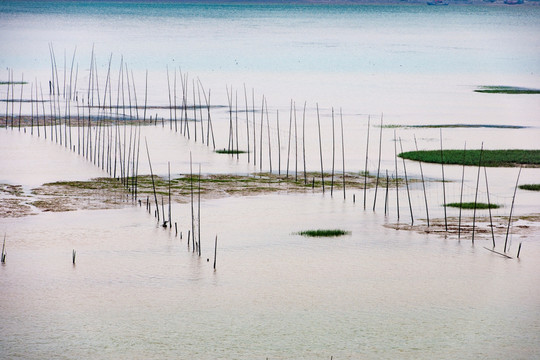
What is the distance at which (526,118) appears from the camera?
765 inches

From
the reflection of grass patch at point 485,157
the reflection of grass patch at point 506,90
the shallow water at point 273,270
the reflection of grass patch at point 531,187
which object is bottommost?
the shallow water at point 273,270

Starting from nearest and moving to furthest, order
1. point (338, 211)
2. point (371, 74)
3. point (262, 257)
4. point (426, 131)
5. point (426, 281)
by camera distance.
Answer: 1. point (426, 281)
2. point (262, 257)
3. point (338, 211)
4. point (426, 131)
5. point (371, 74)

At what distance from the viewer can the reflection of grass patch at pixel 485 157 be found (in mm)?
13656

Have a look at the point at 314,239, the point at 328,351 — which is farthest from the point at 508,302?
the point at 314,239

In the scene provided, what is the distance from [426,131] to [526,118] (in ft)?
11.1

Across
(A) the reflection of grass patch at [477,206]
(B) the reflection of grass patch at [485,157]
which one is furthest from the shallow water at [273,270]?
(B) the reflection of grass patch at [485,157]

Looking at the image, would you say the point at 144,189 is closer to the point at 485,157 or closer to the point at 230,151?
the point at 230,151

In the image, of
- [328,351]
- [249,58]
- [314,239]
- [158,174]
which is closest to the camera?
[328,351]

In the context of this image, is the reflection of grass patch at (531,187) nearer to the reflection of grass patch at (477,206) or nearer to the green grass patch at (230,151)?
the reflection of grass patch at (477,206)

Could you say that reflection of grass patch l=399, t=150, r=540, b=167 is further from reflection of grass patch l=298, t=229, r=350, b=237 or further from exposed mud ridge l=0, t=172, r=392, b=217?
reflection of grass patch l=298, t=229, r=350, b=237

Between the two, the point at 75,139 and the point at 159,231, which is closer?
the point at 159,231

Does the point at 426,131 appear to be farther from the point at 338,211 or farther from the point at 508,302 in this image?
the point at 508,302

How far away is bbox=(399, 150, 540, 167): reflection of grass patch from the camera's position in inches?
538

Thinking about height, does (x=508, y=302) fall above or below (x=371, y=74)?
below
